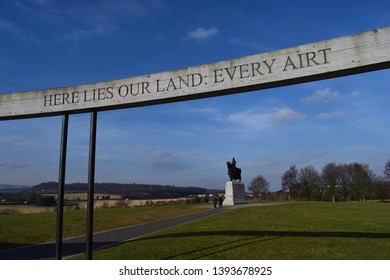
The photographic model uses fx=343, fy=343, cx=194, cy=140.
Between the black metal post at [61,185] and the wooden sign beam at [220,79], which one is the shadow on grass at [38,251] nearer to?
the black metal post at [61,185]

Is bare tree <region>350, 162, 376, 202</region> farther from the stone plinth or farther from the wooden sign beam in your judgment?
the wooden sign beam

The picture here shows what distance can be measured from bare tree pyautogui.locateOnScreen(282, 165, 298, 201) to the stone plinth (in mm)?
40423

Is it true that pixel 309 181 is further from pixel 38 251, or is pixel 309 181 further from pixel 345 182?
pixel 38 251

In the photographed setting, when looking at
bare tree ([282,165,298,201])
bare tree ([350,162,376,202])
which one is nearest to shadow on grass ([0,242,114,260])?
bare tree ([350,162,376,202])

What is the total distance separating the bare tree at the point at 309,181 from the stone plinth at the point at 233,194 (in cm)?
3219

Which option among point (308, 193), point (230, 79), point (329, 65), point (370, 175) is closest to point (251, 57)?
point (230, 79)

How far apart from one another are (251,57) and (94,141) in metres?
3.21

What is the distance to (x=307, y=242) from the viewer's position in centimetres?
870

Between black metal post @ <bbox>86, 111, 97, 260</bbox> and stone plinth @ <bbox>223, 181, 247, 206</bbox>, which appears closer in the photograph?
black metal post @ <bbox>86, 111, 97, 260</bbox>

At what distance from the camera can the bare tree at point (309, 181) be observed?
7156 centimetres

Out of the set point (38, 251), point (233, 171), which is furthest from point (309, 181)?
point (38, 251)

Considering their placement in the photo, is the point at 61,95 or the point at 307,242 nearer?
Answer: the point at 61,95

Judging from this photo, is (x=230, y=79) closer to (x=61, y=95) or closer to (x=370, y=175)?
(x=61, y=95)

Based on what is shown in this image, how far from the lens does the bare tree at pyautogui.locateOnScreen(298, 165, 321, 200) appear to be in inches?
2817
